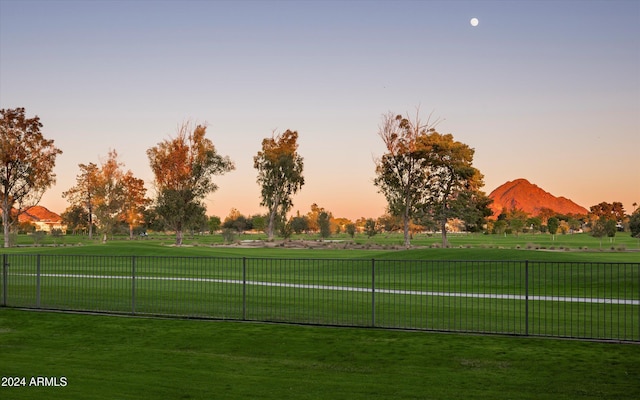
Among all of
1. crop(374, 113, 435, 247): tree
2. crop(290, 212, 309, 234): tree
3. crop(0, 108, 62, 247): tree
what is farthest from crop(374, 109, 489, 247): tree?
crop(290, 212, 309, 234): tree

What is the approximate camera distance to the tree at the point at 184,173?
284 feet

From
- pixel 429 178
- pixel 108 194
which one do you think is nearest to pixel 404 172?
pixel 429 178

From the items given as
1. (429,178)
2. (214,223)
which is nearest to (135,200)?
(214,223)

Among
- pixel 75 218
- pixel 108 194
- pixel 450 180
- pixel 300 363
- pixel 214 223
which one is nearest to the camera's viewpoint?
pixel 300 363

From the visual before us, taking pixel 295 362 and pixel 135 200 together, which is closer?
pixel 295 362

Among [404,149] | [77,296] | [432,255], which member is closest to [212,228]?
[404,149]

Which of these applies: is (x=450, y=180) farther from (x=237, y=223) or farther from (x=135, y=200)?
(x=237, y=223)

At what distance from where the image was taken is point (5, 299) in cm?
1875

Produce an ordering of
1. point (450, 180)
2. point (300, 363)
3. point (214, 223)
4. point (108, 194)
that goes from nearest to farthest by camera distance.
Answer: point (300, 363), point (450, 180), point (108, 194), point (214, 223)

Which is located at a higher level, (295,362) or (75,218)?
(75,218)

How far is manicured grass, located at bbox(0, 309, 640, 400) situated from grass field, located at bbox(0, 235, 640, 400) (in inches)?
0.8

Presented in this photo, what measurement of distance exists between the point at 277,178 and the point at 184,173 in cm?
1670

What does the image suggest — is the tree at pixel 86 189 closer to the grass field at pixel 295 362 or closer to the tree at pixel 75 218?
the tree at pixel 75 218

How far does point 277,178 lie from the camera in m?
99.4
